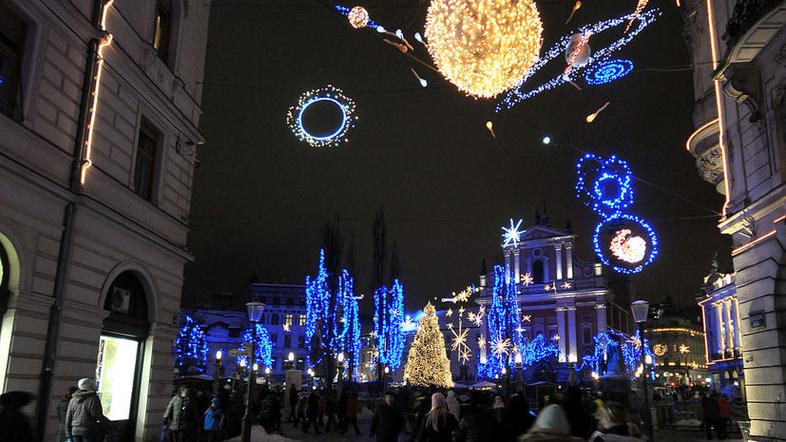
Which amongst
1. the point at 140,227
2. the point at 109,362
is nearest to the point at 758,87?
the point at 140,227

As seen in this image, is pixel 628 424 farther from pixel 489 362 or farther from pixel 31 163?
pixel 489 362

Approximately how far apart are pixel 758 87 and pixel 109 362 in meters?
15.5

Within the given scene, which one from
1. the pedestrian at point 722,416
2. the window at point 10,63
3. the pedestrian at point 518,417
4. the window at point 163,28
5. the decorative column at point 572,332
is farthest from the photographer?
the decorative column at point 572,332

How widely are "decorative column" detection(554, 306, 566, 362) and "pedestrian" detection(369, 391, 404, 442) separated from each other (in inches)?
2278

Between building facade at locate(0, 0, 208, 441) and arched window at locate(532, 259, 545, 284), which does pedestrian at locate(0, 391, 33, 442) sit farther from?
arched window at locate(532, 259, 545, 284)

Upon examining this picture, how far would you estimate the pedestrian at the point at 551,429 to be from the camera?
16.8 ft

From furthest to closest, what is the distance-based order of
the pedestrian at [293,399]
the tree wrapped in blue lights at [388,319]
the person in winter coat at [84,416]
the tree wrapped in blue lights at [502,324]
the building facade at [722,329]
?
the tree wrapped in blue lights at [502,324], the building facade at [722,329], the tree wrapped in blue lights at [388,319], the pedestrian at [293,399], the person in winter coat at [84,416]

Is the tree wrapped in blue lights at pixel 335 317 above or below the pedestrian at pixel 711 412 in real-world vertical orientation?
above

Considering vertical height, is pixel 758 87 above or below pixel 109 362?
above

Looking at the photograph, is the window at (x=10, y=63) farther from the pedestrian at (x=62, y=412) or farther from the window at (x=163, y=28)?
the window at (x=163, y=28)

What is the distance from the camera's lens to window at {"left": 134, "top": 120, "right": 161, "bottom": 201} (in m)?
16.0

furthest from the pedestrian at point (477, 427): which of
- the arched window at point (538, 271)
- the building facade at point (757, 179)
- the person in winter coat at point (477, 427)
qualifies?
the arched window at point (538, 271)

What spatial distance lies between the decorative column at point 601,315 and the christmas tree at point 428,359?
24898mm

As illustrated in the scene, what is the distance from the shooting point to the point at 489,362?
65.0 m
